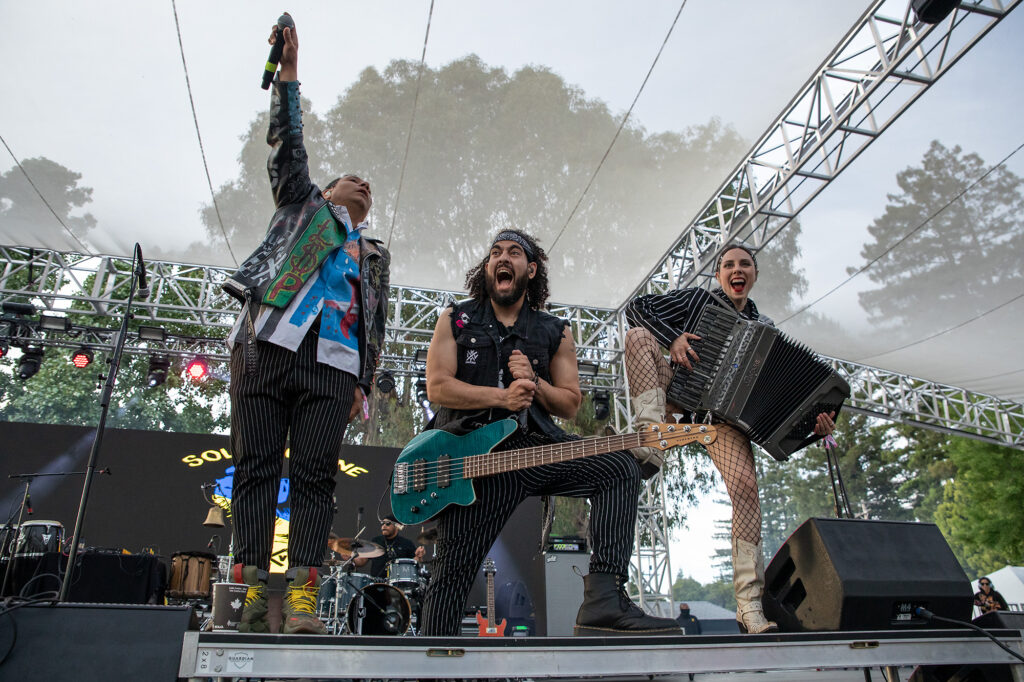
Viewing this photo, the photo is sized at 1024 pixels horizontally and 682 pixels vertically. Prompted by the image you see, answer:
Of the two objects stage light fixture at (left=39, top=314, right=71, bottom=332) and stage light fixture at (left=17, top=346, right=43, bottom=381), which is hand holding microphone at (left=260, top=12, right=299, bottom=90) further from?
stage light fixture at (left=17, top=346, right=43, bottom=381)

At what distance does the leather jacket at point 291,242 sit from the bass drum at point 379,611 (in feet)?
7.62

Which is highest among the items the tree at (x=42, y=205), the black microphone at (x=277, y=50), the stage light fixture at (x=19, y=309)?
the tree at (x=42, y=205)

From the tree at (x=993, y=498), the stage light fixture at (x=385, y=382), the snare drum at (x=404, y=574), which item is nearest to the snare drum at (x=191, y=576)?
the snare drum at (x=404, y=574)

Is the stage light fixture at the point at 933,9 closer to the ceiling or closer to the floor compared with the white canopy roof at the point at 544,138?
closer to the floor

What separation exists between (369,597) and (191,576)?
3611 millimetres

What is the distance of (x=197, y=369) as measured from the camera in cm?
1113

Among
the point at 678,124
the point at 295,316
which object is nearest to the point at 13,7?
the point at 295,316

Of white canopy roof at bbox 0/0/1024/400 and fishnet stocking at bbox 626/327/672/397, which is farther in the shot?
white canopy roof at bbox 0/0/1024/400

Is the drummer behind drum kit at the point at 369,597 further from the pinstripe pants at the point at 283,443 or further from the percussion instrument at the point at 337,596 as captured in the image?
the pinstripe pants at the point at 283,443

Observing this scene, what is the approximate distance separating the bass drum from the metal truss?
5431mm

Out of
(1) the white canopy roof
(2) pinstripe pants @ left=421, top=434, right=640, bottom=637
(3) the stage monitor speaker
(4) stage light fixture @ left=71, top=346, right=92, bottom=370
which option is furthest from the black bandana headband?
(4) stage light fixture @ left=71, top=346, right=92, bottom=370

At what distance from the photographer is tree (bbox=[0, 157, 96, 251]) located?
780 cm

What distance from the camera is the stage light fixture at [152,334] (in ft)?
33.9

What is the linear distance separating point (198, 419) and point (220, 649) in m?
30.9
